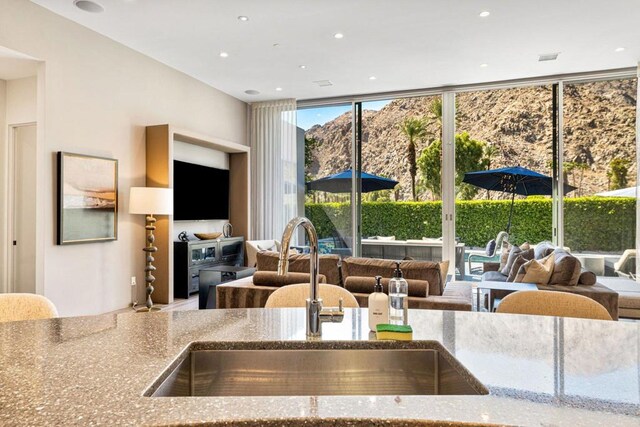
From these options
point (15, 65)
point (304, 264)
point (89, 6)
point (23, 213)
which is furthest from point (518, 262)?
point (15, 65)

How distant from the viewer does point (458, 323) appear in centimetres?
133

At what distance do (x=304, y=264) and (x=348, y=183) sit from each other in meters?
3.67

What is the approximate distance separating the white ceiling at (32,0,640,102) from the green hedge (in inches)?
73.5

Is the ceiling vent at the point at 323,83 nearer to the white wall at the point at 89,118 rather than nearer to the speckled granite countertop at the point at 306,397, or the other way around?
the white wall at the point at 89,118

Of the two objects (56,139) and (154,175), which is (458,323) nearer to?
(56,139)

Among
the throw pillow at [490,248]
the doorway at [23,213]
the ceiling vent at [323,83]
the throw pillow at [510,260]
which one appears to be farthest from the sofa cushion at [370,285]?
the ceiling vent at [323,83]

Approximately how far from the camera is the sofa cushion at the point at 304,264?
3.39 meters

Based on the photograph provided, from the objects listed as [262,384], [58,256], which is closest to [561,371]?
[262,384]

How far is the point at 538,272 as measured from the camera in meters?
3.83

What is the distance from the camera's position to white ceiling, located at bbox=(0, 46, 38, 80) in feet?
12.4

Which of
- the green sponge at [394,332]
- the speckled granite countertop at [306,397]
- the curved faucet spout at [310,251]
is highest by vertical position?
the curved faucet spout at [310,251]

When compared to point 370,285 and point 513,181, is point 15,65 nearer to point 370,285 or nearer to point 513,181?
point 370,285

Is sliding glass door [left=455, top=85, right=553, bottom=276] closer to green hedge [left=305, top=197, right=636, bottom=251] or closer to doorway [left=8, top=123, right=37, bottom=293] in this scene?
green hedge [left=305, top=197, right=636, bottom=251]

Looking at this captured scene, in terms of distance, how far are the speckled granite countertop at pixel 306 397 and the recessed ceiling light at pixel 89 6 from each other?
360 centimetres
